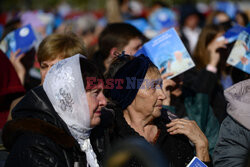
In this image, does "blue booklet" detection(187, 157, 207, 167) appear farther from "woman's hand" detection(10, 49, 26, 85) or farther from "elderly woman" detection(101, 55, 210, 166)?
"woman's hand" detection(10, 49, 26, 85)

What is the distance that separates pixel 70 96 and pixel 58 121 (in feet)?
0.67

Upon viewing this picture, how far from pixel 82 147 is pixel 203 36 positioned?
3.11 m

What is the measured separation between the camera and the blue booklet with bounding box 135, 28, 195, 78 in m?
3.88

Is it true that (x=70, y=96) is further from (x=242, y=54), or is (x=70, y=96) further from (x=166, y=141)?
(x=242, y=54)

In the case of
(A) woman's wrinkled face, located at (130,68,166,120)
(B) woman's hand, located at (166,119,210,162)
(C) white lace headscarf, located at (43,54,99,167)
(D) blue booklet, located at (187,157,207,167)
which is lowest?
(D) blue booklet, located at (187,157,207,167)

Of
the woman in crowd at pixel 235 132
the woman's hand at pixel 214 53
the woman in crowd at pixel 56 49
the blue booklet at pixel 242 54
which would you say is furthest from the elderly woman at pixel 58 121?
the woman's hand at pixel 214 53

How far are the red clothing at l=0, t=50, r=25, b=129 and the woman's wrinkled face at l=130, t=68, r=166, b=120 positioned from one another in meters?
1.44

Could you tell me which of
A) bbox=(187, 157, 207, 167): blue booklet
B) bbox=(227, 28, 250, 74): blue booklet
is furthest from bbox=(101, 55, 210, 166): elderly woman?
bbox=(227, 28, 250, 74): blue booklet

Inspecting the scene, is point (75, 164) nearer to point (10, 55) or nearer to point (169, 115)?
point (169, 115)

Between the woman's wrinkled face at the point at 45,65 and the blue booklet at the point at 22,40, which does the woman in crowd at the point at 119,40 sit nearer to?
the blue booklet at the point at 22,40

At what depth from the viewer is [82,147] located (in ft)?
8.90

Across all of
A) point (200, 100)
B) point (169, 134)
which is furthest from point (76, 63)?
point (200, 100)

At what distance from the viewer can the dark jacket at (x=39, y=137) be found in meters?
2.42

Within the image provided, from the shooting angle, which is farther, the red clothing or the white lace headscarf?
the red clothing
